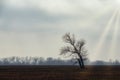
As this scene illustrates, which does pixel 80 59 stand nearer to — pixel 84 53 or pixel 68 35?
pixel 84 53

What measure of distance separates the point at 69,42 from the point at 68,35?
5.93 ft

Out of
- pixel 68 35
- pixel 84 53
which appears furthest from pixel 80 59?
pixel 68 35

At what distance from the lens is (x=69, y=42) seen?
8250 cm

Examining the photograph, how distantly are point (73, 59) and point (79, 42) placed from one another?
471 centimetres

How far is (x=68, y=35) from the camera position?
8231cm

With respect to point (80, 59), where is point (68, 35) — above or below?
above

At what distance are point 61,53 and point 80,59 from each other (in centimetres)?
527

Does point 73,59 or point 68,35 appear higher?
point 68,35

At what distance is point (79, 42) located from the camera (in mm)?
84750

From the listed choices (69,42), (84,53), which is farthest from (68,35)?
(84,53)

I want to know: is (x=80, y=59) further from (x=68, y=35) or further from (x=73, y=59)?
(x=68, y=35)

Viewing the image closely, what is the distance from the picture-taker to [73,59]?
Result: 277ft

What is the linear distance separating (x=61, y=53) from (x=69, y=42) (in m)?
5.00
